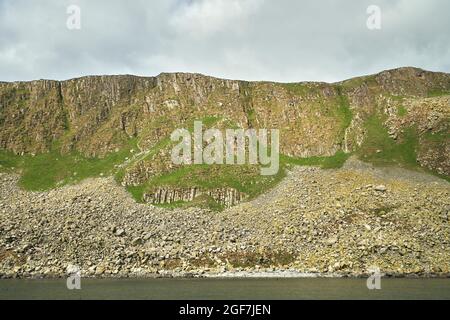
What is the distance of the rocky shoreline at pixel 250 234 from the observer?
70.2 m

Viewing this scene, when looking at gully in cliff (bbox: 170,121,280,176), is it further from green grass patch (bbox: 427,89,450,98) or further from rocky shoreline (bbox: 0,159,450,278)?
green grass patch (bbox: 427,89,450,98)

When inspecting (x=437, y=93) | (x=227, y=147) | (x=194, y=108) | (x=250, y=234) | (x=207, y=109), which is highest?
(x=437, y=93)

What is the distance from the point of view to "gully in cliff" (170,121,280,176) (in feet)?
342

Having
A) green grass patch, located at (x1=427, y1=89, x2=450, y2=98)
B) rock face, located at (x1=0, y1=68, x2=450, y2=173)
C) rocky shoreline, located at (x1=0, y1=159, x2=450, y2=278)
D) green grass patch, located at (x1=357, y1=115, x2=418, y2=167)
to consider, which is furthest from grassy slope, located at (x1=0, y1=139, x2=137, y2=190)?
green grass patch, located at (x1=427, y1=89, x2=450, y2=98)

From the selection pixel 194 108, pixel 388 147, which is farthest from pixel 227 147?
pixel 388 147

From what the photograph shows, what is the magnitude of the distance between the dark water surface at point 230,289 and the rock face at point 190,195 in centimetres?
3140

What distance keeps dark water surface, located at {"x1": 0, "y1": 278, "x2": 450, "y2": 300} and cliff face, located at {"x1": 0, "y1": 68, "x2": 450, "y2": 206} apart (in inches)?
1874

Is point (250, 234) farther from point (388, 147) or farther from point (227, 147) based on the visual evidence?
point (388, 147)

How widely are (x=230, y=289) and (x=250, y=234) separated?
27647 mm

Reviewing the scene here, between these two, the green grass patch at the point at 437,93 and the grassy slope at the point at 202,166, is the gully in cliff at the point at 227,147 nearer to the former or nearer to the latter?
the grassy slope at the point at 202,166

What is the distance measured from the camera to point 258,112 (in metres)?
120

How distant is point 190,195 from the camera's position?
316 feet

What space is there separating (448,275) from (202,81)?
251 ft
